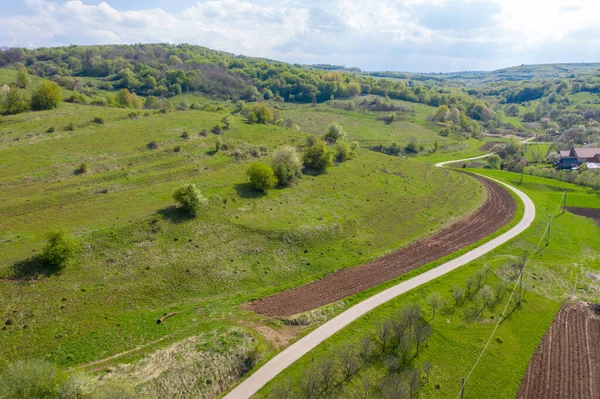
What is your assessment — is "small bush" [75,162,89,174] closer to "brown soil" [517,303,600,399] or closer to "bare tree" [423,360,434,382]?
"bare tree" [423,360,434,382]

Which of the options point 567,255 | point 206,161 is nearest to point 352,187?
point 206,161

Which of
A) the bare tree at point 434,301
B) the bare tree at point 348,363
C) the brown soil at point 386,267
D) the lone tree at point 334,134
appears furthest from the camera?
the lone tree at point 334,134

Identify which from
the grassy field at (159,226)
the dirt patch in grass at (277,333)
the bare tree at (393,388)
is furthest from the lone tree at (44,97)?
the bare tree at (393,388)

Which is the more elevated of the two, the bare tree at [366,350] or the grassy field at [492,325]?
the bare tree at [366,350]

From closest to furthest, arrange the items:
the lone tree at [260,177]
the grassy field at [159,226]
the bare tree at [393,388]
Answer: the bare tree at [393,388] → the grassy field at [159,226] → the lone tree at [260,177]

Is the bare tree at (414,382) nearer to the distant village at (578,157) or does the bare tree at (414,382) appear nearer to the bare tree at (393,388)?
the bare tree at (393,388)

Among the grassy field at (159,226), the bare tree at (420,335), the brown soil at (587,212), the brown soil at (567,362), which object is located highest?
the grassy field at (159,226)

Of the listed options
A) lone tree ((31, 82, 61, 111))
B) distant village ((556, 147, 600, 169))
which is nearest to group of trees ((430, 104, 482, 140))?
distant village ((556, 147, 600, 169))
